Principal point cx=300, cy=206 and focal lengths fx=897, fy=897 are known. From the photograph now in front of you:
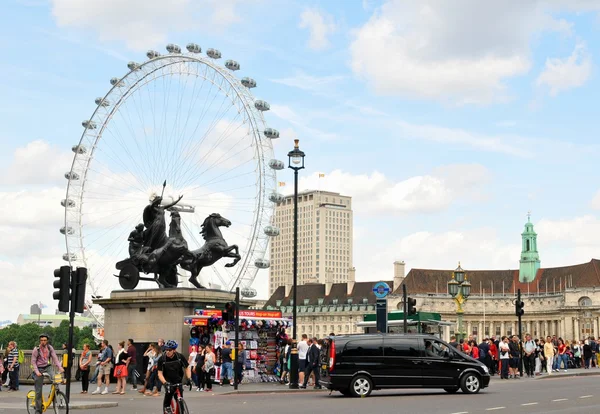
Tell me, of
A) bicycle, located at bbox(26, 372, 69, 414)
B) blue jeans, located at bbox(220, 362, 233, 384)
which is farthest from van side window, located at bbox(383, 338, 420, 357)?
bicycle, located at bbox(26, 372, 69, 414)

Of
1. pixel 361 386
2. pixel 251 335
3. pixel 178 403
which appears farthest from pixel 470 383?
pixel 178 403

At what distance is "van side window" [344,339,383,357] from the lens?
2666 centimetres

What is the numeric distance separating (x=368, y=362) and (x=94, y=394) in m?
Answer: 9.10

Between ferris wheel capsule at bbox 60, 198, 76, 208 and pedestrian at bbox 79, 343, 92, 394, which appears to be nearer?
pedestrian at bbox 79, 343, 92, 394

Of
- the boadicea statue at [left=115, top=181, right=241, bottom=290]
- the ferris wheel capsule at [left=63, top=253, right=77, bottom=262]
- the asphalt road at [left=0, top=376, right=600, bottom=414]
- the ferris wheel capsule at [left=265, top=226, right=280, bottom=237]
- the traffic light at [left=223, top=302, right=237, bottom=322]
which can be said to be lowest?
the asphalt road at [left=0, top=376, right=600, bottom=414]

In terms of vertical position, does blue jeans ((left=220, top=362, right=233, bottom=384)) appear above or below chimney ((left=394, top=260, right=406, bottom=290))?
below

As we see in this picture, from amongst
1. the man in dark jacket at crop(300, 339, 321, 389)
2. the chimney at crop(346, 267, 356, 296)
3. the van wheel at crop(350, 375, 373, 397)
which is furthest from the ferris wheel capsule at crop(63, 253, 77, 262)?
the chimney at crop(346, 267, 356, 296)

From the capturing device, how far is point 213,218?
37656 millimetres

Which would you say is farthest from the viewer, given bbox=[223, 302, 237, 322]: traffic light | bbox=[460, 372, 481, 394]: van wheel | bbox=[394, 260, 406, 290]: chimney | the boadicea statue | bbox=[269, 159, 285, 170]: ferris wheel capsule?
bbox=[394, 260, 406, 290]: chimney

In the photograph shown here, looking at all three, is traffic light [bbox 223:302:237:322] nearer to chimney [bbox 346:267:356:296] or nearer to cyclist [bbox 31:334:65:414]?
cyclist [bbox 31:334:65:414]

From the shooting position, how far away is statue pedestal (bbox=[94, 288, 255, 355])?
3431 centimetres

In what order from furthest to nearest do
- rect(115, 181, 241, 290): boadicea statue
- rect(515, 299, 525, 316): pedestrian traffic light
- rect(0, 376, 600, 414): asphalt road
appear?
rect(515, 299, 525, 316): pedestrian traffic light < rect(115, 181, 241, 290): boadicea statue < rect(0, 376, 600, 414): asphalt road

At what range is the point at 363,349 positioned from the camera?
26.7 metres

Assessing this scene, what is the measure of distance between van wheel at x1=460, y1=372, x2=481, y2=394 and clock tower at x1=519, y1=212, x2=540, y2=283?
157 m
